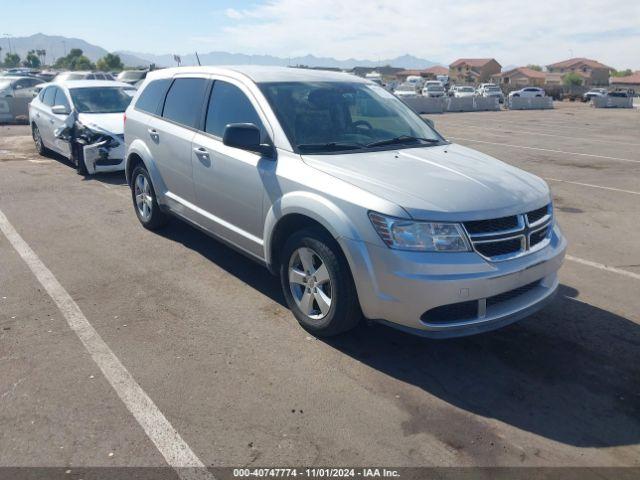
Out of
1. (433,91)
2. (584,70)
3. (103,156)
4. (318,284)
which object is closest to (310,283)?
(318,284)

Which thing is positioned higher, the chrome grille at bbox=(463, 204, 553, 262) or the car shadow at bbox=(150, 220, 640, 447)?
the chrome grille at bbox=(463, 204, 553, 262)

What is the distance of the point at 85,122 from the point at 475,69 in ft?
486

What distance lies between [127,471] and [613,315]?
12.8 feet

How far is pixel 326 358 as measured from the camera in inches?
155

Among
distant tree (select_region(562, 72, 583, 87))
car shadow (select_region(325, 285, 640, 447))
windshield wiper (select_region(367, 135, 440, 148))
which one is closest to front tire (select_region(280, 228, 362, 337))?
car shadow (select_region(325, 285, 640, 447))

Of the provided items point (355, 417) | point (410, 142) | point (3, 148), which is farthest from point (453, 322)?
point (3, 148)

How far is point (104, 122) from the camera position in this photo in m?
9.88

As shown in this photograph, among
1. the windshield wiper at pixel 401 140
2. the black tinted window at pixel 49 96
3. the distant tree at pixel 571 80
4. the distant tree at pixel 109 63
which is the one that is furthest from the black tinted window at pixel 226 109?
the distant tree at pixel 571 80

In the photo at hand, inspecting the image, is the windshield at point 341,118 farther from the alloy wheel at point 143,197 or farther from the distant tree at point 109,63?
the distant tree at point 109,63

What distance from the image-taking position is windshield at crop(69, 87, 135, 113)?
411 inches

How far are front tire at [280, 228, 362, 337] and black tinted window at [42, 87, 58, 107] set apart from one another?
896 centimetres

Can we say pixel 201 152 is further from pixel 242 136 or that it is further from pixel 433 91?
pixel 433 91

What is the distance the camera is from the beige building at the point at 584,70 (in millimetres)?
134875

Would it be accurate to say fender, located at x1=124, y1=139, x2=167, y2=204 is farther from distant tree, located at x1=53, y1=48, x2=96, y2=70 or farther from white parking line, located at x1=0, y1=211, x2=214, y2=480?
distant tree, located at x1=53, y1=48, x2=96, y2=70
